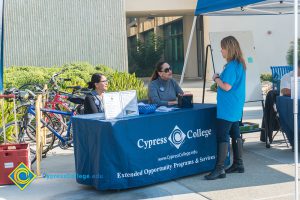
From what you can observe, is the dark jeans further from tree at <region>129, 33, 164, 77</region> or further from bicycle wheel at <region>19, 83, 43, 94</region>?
tree at <region>129, 33, 164, 77</region>

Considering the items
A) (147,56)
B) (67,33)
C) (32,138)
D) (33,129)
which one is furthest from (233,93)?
(147,56)

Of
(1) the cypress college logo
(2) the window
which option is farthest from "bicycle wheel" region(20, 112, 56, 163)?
(2) the window

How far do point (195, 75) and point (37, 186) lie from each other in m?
20.8

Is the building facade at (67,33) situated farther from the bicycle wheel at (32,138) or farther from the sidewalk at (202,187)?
the sidewalk at (202,187)

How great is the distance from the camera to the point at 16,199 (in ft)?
20.5

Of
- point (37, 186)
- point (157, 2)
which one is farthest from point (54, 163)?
point (157, 2)

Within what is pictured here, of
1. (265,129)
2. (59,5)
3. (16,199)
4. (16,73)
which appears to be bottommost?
(16,199)

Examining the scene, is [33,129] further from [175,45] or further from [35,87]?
[175,45]

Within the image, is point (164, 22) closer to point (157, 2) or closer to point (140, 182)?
point (157, 2)
